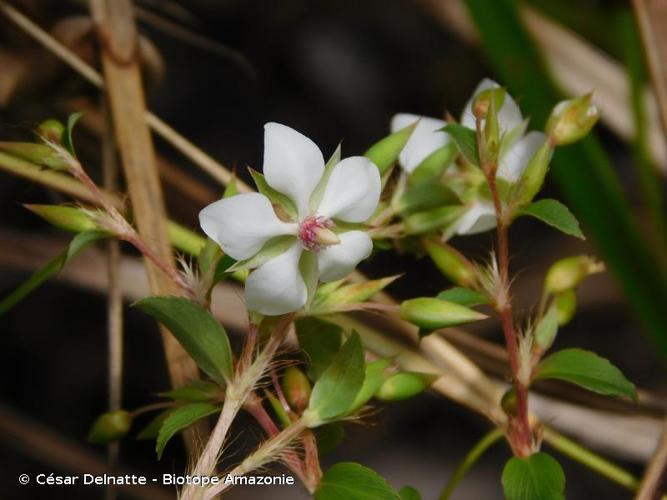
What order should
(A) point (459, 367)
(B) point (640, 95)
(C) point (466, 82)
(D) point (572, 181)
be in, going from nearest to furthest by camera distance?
(A) point (459, 367), (D) point (572, 181), (B) point (640, 95), (C) point (466, 82)

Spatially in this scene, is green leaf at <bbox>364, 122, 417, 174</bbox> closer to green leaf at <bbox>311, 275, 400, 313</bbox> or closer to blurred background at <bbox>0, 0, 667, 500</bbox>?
green leaf at <bbox>311, 275, 400, 313</bbox>

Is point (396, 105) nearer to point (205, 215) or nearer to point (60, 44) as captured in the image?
point (60, 44)

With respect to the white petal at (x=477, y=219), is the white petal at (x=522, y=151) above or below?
above

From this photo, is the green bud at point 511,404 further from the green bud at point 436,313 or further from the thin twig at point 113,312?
the thin twig at point 113,312

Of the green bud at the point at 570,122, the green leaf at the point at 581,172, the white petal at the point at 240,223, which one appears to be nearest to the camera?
the white petal at the point at 240,223

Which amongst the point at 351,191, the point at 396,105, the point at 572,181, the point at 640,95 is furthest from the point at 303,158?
the point at 396,105

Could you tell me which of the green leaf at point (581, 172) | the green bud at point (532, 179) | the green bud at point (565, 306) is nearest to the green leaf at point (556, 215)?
the green bud at point (532, 179)
